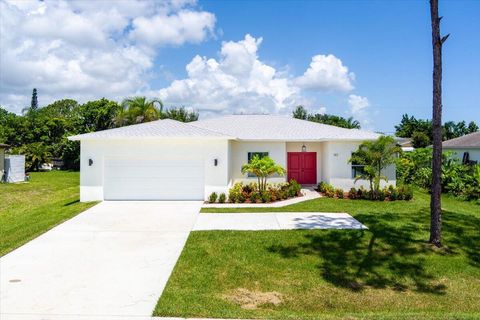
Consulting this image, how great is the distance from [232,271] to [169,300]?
1.87 m

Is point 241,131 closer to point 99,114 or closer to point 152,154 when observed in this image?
point 152,154

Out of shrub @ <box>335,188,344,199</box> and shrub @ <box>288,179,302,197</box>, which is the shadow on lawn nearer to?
shrub @ <box>335,188,344,199</box>

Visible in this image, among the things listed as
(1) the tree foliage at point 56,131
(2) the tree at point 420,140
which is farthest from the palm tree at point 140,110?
(2) the tree at point 420,140

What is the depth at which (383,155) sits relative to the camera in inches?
680

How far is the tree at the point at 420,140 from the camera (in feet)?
158

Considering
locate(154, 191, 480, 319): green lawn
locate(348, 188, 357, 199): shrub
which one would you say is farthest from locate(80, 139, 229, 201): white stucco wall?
A: locate(154, 191, 480, 319): green lawn

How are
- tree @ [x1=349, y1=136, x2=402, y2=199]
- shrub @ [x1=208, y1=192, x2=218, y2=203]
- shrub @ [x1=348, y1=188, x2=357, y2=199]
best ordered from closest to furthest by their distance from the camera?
shrub @ [x1=208, y1=192, x2=218, y2=203] → tree @ [x1=349, y1=136, x2=402, y2=199] → shrub @ [x1=348, y1=188, x2=357, y2=199]

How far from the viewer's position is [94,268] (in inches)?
315

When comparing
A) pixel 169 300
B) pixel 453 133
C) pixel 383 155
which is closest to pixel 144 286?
pixel 169 300

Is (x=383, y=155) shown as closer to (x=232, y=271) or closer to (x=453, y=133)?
(x=232, y=271)

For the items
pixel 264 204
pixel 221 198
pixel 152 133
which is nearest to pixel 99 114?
pixel 152 133

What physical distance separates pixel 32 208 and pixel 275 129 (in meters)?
13.2

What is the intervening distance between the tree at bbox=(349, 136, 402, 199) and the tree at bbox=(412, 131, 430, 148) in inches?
1348

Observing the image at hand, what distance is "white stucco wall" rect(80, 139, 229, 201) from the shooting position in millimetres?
16438
